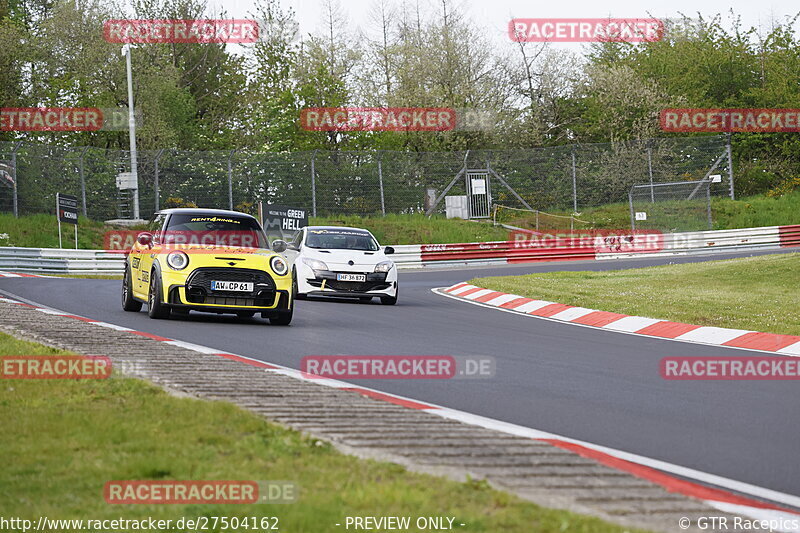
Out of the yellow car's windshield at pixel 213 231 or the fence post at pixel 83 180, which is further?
the fence post at pixel 83 180

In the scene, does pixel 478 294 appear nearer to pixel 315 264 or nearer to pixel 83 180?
pixel 315 264

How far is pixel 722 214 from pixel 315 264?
29.2 metres

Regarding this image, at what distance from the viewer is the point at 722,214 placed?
143 ft

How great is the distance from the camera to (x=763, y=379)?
956cm

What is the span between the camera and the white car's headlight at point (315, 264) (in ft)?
61.7

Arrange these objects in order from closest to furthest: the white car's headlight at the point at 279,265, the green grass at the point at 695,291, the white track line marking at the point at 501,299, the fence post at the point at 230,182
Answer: the white car's headlight at the point at 279,265
the green grass at the point at 695,291
the white track line marking at the point at 501,299
the fence post at the point at 230,182

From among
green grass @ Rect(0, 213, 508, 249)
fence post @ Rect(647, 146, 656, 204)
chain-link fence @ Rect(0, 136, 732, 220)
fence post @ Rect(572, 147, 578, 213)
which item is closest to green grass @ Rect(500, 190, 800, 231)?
fence post @ Rect(572, 147, 578, 213)

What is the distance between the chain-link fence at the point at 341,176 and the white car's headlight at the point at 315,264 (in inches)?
672

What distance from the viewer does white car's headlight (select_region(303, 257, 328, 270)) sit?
1881cm
